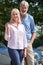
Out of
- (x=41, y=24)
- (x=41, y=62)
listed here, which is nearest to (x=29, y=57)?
(x=41, y=62)

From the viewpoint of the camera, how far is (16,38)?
409cm

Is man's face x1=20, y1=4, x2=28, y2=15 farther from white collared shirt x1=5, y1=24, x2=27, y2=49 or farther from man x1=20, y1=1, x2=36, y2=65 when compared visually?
white collared shirt x1=5, y1=24, x2=27, y2=49

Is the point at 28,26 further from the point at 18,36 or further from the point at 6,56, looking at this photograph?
the point at 6,56

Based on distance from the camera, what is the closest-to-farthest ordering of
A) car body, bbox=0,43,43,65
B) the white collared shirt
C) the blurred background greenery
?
the white collared shirt < car body, bbox=0,43,43,65 < the blurred background greenery

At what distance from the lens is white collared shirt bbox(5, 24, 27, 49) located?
4.08 meters

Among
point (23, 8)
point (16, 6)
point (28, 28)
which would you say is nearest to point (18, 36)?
point (28, 28)

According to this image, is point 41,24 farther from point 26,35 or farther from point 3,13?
point 26,35

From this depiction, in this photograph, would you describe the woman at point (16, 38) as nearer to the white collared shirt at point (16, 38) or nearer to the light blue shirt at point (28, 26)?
the white collared shirt at point (16, 38)

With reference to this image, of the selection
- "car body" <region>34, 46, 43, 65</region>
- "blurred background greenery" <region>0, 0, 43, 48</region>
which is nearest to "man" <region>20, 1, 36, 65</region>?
"car body" <region>34, 46, 43, 65</region>

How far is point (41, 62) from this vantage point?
6.36 metres

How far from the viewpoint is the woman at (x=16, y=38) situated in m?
4.09

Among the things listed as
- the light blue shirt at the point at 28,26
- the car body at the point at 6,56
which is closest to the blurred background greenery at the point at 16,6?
the car body at the point at 6,56

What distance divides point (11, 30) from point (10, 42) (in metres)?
0.19

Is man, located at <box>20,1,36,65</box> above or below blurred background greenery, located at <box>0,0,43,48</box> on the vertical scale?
above
